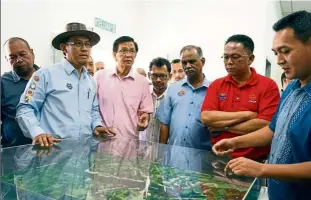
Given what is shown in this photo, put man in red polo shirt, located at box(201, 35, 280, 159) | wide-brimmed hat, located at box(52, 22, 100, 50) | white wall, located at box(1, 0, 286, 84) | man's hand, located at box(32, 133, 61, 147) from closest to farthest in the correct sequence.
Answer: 1. man's hand, located at box(32, 133, 61, 147)
2. man in red polo shirt, located at box(201, 35, 280, 159)
3. wide-brimmed hat, located at box(52, 22, 100, 50)
4. white wall, located at box(1, 0, 286, 84)

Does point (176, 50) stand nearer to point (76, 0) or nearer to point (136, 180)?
point (76, 0)

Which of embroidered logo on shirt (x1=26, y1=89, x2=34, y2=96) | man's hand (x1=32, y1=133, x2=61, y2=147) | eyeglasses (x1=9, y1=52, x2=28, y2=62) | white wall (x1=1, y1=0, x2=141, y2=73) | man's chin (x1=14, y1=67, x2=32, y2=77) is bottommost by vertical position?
man's hand (x1=32, y1=133, x2=61, y2=147)

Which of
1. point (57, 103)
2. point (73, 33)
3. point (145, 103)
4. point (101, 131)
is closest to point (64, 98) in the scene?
point (57, 103)

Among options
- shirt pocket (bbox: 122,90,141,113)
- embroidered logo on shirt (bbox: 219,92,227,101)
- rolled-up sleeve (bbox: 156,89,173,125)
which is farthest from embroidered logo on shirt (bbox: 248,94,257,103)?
shirt pocket (bbox: 122,90,141,113)

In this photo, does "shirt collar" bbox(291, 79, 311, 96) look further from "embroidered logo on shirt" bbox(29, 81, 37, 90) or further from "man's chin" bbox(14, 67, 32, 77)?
"man's chin" bbox(14, 67, 32, 77)

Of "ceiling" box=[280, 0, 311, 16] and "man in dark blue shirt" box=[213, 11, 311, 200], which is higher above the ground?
"ceiling" box=[280, 0, 311, 16]

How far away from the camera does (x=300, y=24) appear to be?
1154mm

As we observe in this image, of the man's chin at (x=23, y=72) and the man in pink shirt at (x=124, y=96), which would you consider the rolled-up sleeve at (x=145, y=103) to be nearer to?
the man in pink shirt at (x=124, y=96)

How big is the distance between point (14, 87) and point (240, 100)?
67.2 inches

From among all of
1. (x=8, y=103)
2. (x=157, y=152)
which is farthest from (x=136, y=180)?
(x=8, y=103)

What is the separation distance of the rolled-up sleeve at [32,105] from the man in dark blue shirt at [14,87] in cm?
35

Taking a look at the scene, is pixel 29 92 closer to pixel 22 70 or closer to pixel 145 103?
pixel 22 70

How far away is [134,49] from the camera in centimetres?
265

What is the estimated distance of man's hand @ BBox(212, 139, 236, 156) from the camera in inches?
62.8
